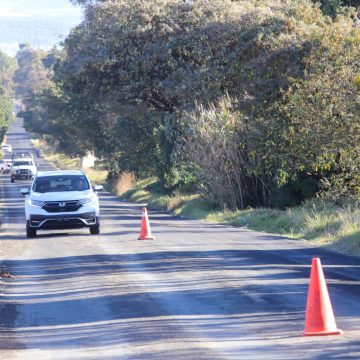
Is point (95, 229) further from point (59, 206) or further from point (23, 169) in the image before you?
point (23, 169)

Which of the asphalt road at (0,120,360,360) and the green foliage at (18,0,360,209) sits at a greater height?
the green foliage at (18,0,360,209)

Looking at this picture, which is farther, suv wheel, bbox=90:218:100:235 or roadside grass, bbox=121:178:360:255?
suv wheel, bbox=90:218:100:235

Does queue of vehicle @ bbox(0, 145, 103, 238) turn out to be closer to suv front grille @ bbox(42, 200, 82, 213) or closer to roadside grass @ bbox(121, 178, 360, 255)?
suv front grille @ bbox(42, 200, 82, 213)

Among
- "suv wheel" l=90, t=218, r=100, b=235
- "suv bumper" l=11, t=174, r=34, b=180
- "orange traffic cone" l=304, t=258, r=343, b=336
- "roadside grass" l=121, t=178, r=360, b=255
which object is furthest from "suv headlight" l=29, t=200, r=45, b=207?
"suv bumper" l=11, t=174, r=34, b=180

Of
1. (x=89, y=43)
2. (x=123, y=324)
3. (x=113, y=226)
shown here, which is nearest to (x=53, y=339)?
(x=123, y=324)

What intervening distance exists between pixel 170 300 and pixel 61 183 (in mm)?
13824

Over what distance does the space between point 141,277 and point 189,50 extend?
25888 mm

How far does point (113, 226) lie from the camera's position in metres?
30.0

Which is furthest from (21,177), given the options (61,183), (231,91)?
(61,183)

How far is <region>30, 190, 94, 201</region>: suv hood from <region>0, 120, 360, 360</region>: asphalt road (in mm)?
2424

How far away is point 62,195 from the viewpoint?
1016 inches

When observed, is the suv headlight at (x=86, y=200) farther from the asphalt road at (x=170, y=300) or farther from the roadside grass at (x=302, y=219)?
the roadside grass at (x=302, y=219)

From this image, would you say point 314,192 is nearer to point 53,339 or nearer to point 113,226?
point 113,226

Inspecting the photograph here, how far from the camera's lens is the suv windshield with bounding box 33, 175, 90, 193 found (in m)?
26.5
